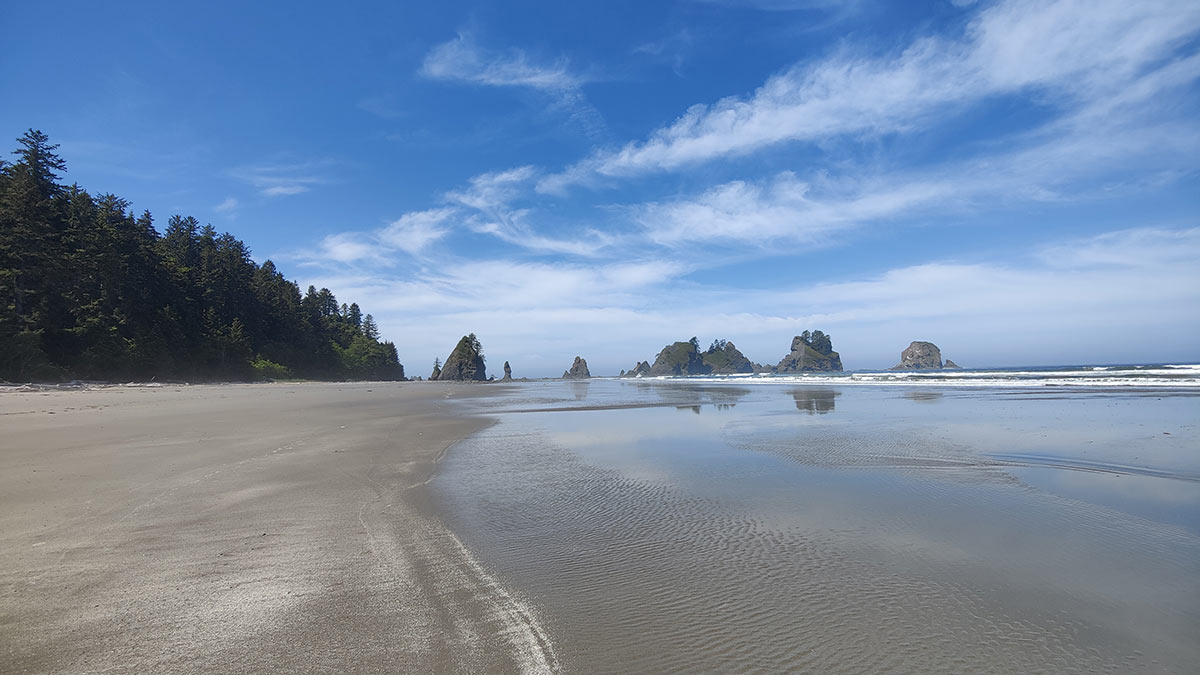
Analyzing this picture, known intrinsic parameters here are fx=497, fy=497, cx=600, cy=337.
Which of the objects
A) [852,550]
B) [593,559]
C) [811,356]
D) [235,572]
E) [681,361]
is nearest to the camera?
[235,572]

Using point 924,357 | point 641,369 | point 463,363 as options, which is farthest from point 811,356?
point 463,363

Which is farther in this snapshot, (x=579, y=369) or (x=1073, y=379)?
(x=579, y=369)

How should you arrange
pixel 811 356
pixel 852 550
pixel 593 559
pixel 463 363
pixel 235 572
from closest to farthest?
pixel 235 572
pixel 593 559
pixel 852 550
pixel 463 363
pixel 811 356

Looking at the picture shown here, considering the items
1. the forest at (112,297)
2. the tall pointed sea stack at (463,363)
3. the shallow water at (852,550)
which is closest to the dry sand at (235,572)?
the shallow water at (852,550)

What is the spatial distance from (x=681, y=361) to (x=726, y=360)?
15507 mm

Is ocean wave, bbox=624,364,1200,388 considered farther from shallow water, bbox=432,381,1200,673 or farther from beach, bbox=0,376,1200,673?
beach, bbox=0,376,1200,673

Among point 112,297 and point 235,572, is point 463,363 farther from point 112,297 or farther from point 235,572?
point 235,572

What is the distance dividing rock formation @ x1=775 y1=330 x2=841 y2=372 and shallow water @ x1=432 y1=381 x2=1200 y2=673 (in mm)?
117358

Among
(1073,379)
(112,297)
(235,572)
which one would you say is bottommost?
(235,572)

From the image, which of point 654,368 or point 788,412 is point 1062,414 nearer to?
point 788,412

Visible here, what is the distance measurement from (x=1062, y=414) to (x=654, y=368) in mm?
131689

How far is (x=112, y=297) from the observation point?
3553cm

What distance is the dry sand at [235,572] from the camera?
2820 millimetres

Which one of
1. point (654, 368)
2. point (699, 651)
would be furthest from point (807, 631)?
point (654, 368)
